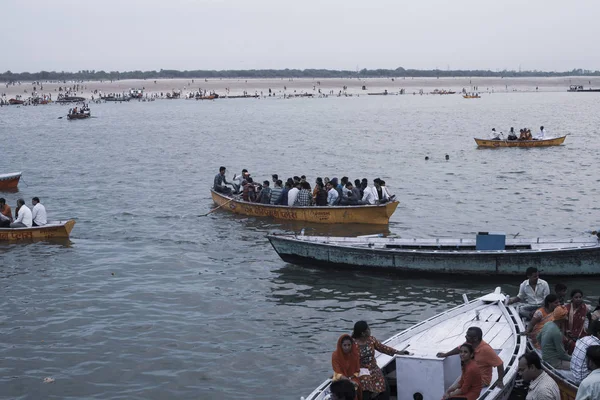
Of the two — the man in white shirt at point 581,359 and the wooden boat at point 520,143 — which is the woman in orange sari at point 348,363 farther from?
the wooden boat at point 520,143

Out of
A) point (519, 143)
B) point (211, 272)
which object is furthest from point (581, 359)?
point (519, 143)

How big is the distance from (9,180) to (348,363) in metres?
Result: 29.2

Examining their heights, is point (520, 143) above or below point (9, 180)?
above

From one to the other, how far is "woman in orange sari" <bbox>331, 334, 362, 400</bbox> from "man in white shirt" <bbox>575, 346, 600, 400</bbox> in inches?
115

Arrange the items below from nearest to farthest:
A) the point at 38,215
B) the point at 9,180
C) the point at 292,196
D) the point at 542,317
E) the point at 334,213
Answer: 1. the point at 542,317
2. the point at 38,215
3. the point at 334,213
4. the point at 292,196
5. the point at 9,180

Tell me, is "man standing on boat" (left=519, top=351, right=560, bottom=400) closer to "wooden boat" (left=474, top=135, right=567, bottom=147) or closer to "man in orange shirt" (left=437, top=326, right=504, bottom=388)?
"man in orange shirt" (left=437, top=326, right=504, bottom=388)

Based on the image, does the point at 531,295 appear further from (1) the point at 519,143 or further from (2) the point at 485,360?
(1) the point at 519,143

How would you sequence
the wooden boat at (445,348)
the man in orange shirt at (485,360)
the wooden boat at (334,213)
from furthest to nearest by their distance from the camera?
1. the wooden boat at (334,213)
2. the wooden boat at (445,348)
3. the man in orange shirt at (485,360)

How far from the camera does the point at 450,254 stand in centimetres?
1766

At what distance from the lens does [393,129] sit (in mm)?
70750

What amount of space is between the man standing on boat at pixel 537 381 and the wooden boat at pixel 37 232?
653 inches

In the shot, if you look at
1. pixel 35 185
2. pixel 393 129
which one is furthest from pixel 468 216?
pixel 393 129

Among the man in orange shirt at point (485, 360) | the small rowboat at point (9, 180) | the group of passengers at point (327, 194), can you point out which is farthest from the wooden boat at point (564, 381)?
the small rowboat at point (9, 180)

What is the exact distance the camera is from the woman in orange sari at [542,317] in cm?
1170
